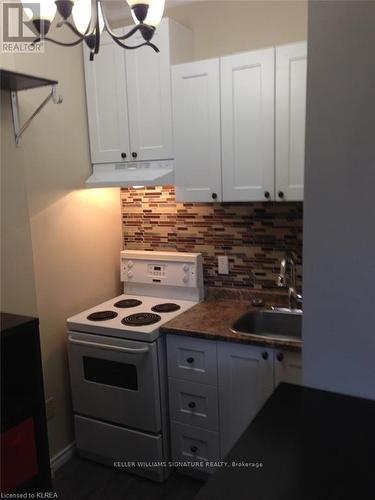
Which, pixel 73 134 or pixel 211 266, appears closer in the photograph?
pixel 73 134

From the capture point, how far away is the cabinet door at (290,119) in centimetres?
201

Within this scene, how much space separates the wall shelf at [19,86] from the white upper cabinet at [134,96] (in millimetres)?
470

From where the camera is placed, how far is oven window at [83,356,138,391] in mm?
2240

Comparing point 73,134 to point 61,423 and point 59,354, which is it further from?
point 61,423

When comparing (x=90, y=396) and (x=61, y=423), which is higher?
(x=90, y=396)

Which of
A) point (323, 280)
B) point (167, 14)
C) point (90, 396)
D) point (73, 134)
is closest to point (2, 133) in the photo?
point (73, 134)

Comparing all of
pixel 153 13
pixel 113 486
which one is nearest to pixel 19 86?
pixel 153 13

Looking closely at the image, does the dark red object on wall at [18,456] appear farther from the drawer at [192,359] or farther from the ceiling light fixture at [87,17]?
the ceiling light fixture at [87,17]

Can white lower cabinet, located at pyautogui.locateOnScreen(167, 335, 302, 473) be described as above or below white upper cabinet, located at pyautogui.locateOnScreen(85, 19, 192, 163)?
below

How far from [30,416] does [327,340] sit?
1.27m

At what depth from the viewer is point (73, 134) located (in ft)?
8.18

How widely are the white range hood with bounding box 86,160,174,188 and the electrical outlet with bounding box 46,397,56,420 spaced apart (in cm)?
127

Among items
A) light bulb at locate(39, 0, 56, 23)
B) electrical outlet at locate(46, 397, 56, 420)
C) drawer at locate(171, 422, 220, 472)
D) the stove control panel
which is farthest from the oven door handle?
light bulb at locate(39, 0, 56, 23)

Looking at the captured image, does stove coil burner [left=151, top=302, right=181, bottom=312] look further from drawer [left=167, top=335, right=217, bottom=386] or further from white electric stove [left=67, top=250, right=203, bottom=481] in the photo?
drawer [left=167, top=335, right=217, bottom=386]
